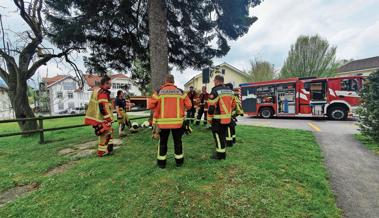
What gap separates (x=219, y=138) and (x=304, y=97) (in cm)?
1179

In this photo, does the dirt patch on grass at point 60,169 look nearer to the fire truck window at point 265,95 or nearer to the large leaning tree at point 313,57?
the fire truck window at point 265,95

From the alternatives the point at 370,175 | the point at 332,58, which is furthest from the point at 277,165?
the point at 332,58

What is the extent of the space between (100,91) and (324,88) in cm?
1353

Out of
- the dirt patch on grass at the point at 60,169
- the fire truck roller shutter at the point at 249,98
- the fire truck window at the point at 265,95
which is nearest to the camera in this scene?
the dirt patch on grass at the point at 60,169

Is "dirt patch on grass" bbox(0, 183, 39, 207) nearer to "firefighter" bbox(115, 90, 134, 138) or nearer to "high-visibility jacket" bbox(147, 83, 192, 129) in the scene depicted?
"high-visibility jacket" bbox(147, 83, 192, 129)

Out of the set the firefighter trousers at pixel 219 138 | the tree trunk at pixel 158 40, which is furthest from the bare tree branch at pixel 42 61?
the firefighter trousers at pixel 219 138

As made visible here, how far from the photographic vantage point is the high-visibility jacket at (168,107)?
13.1 feet

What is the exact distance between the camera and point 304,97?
1395 cm

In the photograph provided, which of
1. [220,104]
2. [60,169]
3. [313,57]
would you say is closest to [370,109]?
[220,104]

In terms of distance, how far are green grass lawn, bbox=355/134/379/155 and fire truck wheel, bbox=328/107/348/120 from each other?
248 inches

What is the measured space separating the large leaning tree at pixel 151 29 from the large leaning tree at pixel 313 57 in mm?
24511

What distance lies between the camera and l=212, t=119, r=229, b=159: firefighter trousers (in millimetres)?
4496

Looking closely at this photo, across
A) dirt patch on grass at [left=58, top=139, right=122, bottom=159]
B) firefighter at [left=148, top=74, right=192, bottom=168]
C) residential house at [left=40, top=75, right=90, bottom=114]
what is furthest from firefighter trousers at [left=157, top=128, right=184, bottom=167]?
residential house at [left=40, top=75, right=90, bottom=114]

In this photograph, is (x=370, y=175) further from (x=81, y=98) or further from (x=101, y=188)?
(x=81, y=98)
